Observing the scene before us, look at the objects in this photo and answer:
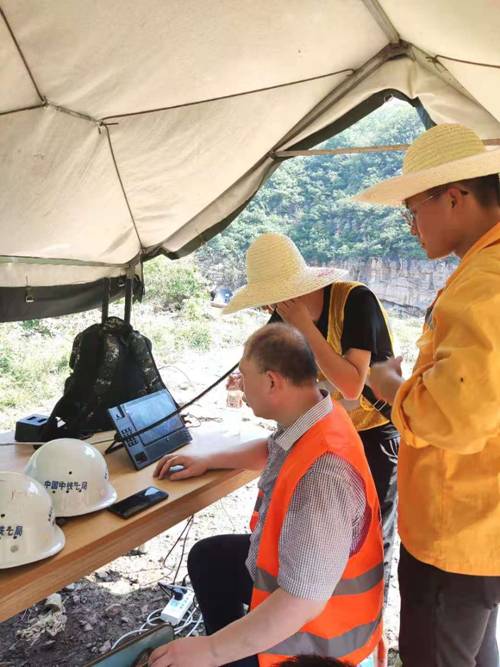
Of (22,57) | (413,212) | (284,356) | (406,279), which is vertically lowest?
(284,356)

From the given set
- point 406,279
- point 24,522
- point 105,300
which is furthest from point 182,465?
point 406,279

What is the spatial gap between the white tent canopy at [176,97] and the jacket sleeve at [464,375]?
2.91ft

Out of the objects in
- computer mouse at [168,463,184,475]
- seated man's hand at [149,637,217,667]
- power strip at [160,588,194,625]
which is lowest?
power strip at [160,588,194,625]

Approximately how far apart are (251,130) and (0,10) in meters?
1.33

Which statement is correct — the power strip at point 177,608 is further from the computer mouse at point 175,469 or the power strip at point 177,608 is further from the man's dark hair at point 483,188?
the man's dark hair at point 483,188

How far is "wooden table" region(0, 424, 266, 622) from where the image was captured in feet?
3.91

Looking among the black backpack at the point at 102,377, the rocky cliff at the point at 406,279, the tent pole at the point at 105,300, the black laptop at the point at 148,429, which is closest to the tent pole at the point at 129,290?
the tent pole at the point at 105,300

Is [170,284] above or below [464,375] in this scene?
above

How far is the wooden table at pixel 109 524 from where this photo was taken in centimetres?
119

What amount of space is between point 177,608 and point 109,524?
3.82 ft

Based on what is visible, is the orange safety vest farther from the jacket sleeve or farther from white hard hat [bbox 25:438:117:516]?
white hard hat [bbox 25:438:117:516]

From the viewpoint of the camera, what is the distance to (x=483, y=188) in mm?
1039

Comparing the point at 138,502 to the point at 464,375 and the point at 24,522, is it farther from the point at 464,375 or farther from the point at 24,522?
the point at 464,375

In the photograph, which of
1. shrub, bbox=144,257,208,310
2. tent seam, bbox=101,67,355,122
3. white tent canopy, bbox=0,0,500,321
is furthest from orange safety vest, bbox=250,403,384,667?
shrub, bbox=144,257,208,310
